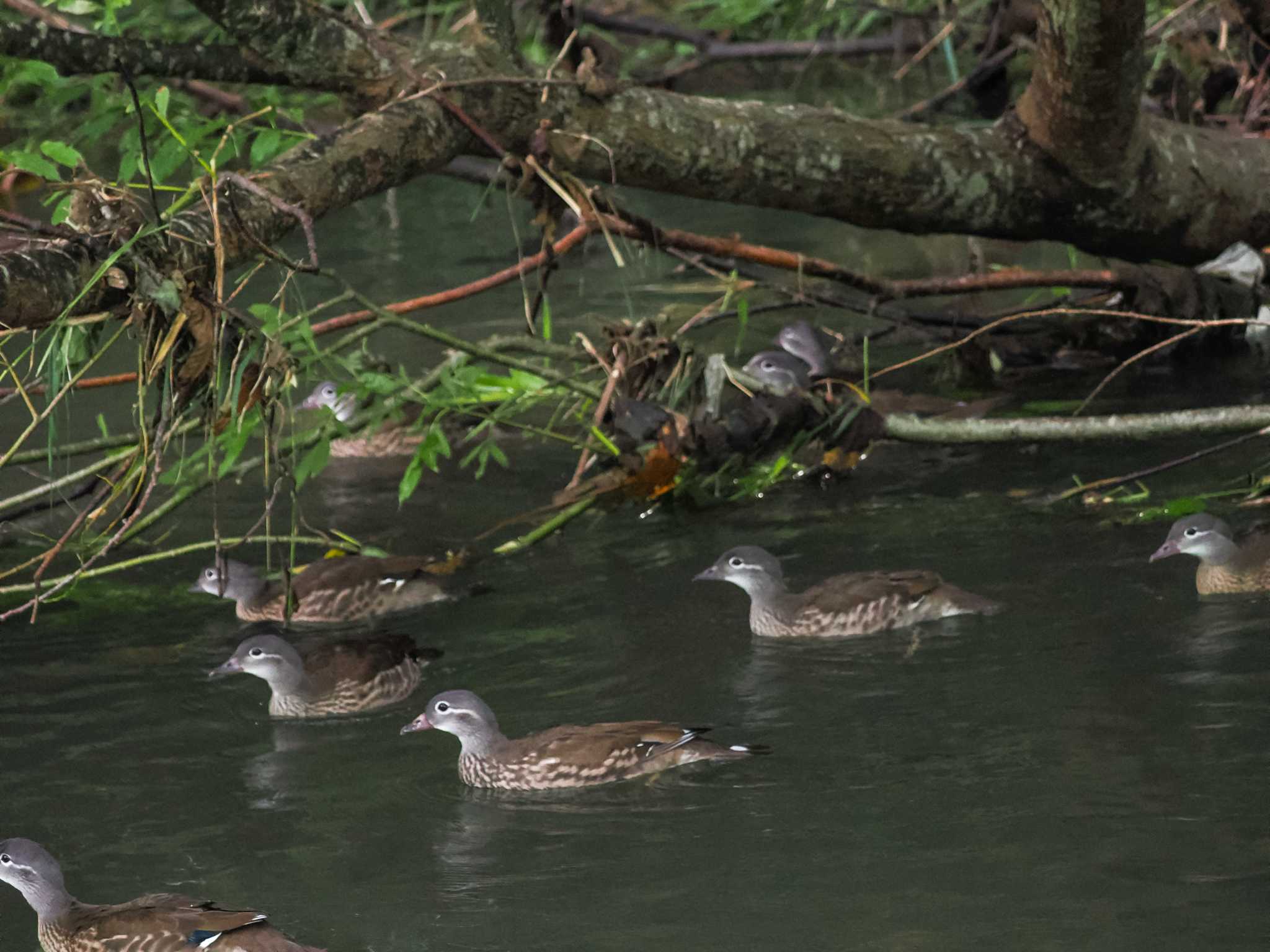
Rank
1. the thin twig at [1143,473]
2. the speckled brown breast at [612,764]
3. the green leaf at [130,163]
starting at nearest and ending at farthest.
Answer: the speckled brown breast at [612,764]
the green leaf at [130,163]
the thin twig at [1143,473]

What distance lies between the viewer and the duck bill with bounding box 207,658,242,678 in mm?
7746

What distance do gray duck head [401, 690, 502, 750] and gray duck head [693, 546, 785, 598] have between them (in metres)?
1.53

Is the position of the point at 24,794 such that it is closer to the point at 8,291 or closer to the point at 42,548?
the point at 8,291

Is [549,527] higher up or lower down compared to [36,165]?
lower down

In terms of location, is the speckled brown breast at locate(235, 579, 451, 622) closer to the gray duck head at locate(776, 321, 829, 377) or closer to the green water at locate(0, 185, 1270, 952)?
the green water at locate(0, 185, 1270, 952)

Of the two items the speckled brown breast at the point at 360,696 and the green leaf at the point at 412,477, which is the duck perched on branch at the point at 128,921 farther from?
the green leaf at the point at 412,477

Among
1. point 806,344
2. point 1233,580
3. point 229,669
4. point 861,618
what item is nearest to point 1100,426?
point 1233,580

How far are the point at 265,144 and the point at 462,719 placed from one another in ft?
8.38

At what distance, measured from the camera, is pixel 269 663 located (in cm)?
765

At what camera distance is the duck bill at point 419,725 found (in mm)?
6965

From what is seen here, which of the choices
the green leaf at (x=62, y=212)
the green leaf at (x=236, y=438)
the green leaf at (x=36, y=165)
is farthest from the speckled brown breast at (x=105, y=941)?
the green leaf at (x=36, y=165)

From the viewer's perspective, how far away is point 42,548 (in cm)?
956

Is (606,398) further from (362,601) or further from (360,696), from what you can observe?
(360,696)

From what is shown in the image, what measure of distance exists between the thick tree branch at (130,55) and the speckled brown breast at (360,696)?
2597 millimetres
